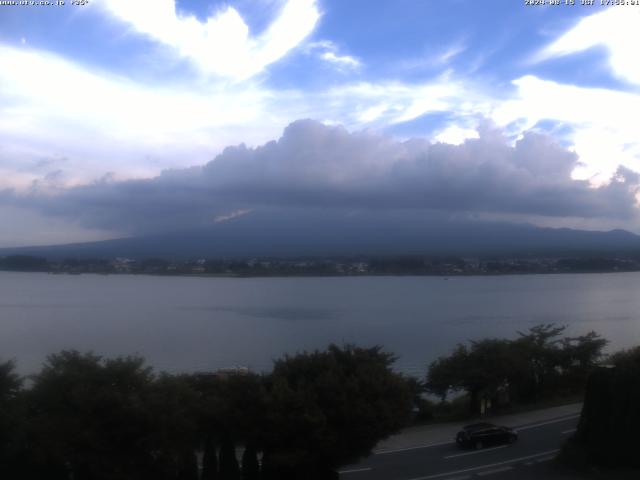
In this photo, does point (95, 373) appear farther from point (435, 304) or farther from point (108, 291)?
point (108, 291)

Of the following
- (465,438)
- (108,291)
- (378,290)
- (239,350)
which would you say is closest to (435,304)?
(378,290)

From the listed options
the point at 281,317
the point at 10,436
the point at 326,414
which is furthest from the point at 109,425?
the point at 281,317

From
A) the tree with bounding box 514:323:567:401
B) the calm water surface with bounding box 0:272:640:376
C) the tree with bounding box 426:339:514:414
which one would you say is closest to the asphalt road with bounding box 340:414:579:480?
the tree with bounding box 426:339:514:414

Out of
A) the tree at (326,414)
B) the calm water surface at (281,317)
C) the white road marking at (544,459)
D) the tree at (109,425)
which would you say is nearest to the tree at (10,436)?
the tree at (109,425)

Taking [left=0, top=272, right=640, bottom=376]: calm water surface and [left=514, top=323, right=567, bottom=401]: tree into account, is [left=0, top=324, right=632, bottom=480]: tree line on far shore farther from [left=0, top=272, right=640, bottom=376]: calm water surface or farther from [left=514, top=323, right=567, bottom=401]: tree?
[left=0, top=272, right=640, bottom=376]: calm water surface

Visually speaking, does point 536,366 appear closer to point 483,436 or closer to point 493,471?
point 483,436

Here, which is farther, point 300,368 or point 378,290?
point 378,290
